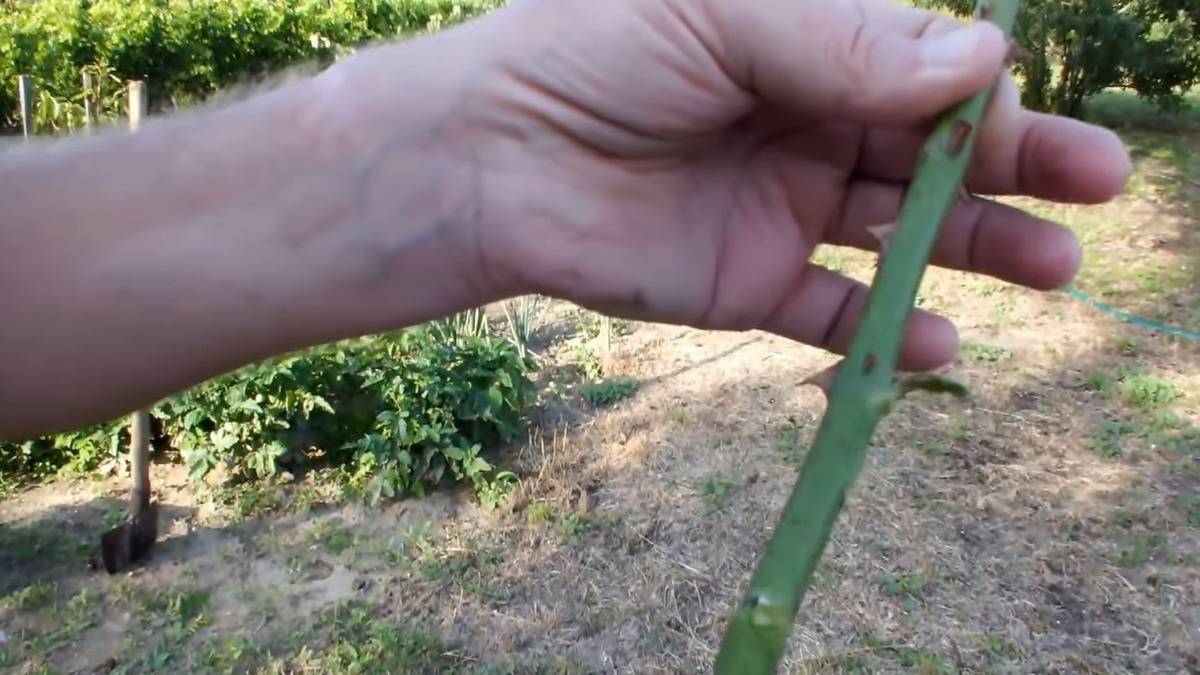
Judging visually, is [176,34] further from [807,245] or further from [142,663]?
[807,245]

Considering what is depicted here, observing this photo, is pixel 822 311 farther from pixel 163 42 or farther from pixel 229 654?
pixel 163 42

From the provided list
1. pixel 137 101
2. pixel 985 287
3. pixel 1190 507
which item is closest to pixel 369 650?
pixel 137 101

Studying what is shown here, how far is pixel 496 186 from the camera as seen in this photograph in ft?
4.99

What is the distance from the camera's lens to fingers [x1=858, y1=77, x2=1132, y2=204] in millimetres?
1382

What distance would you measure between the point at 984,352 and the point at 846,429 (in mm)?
4428

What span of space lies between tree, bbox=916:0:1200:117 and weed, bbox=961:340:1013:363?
3752mm

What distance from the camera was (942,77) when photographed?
3.94 feet

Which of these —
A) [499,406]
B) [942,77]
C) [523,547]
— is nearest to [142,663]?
[523,547]

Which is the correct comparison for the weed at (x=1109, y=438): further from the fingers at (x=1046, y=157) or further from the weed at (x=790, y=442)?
the fingers at (x=1046, y=157)

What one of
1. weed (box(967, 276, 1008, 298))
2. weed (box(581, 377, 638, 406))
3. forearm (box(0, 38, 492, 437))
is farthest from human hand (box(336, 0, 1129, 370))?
weed (box(967, 276, 1008, 298))

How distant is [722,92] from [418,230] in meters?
0.46

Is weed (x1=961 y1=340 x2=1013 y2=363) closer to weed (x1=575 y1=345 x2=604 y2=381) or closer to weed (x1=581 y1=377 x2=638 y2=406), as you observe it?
weed (x1=581 y1=377 x2=638 y2=406)

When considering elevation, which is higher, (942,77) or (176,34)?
(176,34)

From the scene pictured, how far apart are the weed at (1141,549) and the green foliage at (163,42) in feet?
20.0
